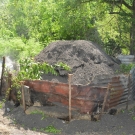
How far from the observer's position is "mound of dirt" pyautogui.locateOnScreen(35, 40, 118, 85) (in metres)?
8.66

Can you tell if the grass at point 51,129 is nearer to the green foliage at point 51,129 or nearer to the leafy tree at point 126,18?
the green foliage at point 51,129

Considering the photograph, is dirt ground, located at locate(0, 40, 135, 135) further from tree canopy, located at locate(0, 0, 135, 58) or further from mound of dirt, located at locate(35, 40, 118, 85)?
tree canopy, located at locate(0, 0, 135, 58)

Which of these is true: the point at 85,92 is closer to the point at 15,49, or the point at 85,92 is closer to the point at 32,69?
the point at 32,69

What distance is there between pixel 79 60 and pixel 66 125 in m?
2.74

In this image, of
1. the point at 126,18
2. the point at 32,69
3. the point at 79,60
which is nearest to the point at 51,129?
the point at 32,69

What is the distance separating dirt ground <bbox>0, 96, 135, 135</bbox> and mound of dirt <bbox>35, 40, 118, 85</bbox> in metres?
1.45

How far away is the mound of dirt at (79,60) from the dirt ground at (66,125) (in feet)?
4.76

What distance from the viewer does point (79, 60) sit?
30.4 feet

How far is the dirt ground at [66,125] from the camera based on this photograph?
6.99 meters

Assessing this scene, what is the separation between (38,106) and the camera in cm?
773

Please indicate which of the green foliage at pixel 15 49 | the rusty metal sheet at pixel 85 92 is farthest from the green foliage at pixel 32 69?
the green foliage at pixel 15 49

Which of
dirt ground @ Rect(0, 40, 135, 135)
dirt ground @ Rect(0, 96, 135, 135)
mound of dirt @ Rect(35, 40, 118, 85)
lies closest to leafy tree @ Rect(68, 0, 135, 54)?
mound of dirt @ Rect(35, 40, 118, 85)

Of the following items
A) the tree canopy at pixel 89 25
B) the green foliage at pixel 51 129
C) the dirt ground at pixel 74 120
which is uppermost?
the tree canopy at pixel 89 25

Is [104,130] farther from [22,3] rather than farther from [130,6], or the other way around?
[22,3]
